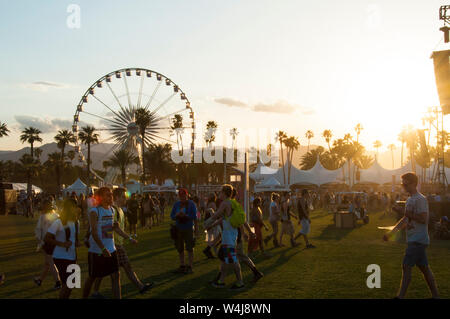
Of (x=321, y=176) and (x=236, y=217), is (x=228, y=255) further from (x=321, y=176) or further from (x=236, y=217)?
(x=321, y=176)

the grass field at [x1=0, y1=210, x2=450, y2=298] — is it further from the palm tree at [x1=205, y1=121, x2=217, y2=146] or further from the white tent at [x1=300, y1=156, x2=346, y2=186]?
the palm tree at [x1=205, y1=121, x2=217, y2=146]

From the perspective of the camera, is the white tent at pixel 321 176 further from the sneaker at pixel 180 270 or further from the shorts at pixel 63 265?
the shorts at pixel 63 265

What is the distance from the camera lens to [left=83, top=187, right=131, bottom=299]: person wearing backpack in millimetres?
6530

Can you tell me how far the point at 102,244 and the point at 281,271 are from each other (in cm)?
536

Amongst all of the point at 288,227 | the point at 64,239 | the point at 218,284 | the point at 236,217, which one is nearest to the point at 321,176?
the point at 288,227

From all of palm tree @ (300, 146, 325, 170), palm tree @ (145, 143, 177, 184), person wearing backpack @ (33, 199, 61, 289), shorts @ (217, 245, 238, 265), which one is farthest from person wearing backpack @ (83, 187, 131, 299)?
palm tree @ (300, 146, 325, 170)

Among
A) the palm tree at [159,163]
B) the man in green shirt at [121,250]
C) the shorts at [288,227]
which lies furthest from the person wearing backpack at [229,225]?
the palm tree at [159,163]

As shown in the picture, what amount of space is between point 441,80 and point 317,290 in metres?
12.9

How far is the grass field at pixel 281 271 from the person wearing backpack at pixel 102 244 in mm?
1694

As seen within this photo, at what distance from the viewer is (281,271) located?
425 inches

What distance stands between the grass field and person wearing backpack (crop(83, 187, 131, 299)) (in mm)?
1694

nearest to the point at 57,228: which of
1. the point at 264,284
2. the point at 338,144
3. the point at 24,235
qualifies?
the point at 264,284

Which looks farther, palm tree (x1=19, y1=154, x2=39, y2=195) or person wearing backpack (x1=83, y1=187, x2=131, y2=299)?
palm tree (x1=19, y1=154, x2=39, y2=195)
